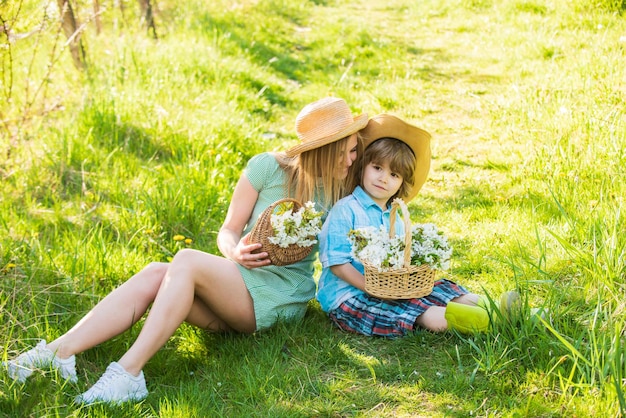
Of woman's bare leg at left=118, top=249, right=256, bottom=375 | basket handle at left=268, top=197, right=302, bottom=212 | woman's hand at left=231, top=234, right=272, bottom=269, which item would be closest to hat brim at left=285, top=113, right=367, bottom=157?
basket handle at left=268, top=197, right=302, bottom=212

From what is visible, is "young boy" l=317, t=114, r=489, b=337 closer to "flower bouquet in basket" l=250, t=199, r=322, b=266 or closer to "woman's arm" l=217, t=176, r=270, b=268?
"flower bouquet in basket" l=250, t=199, r=322, b=266

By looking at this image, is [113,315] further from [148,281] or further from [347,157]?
[347,157]

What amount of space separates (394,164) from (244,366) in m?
1.13

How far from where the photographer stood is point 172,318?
2785 mm

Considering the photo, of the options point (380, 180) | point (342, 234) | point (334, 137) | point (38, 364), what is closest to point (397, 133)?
point (380, 180)

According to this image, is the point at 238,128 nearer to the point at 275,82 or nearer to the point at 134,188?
the point at 134,188

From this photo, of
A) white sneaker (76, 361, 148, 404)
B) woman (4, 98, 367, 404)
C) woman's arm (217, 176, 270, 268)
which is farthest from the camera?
woman's arm (217, 176, 270, 268)

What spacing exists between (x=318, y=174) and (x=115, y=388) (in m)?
1.29

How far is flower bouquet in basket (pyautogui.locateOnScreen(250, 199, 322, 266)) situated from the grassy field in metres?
0.41

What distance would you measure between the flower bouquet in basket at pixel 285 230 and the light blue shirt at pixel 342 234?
192 mm

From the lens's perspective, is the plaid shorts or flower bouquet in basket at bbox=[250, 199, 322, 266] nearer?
flower bouquet in basket at bbox=[250, 199, 322, 266]

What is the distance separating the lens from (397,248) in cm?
286

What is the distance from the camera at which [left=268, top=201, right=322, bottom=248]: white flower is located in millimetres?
2867

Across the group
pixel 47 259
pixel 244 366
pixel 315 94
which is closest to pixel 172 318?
pixel 244 366
